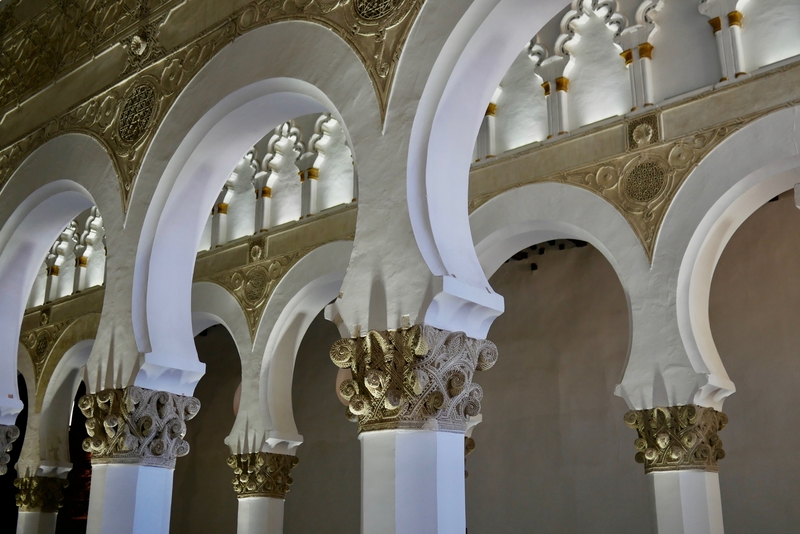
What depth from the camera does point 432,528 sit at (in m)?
3.43

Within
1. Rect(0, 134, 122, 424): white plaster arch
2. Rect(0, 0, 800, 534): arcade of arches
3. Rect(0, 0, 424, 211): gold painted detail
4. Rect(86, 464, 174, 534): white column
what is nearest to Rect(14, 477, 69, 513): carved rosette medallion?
Rect(0, 0, 800, 534): arcade of arches

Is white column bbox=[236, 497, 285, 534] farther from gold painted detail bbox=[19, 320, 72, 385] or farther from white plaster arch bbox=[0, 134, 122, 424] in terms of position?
gold painted detail bbox=[19, 320, 72, 385]

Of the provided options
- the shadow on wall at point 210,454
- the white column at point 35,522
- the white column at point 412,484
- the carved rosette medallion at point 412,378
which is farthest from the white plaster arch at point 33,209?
the shadow on wall at point 210,454

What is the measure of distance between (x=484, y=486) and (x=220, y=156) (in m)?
5.27

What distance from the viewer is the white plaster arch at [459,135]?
375cm

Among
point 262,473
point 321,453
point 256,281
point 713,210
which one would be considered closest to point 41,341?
point 321,453

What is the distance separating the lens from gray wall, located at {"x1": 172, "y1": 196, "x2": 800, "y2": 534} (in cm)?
754

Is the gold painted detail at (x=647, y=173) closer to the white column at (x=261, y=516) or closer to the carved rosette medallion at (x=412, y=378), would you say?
the carved rosette medallion at (x=412, y=378)

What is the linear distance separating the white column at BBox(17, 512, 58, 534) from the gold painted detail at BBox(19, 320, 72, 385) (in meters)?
1.55

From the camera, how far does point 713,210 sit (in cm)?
553

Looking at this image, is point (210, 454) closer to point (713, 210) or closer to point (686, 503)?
point (686, 503)

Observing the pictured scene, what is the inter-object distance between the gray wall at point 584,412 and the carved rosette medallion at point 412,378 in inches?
189

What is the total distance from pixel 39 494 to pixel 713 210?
8.12m

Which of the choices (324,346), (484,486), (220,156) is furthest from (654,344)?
(324,346)
